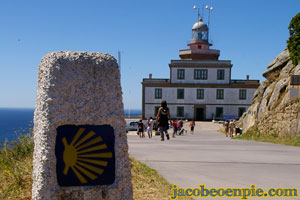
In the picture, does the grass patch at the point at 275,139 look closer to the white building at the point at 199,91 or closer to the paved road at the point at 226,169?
the paved road at the point at 226,169

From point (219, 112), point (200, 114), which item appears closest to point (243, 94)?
point (219, 112)

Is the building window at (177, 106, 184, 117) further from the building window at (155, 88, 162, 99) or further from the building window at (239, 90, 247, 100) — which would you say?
the building window at (239, 90, 247, 100)

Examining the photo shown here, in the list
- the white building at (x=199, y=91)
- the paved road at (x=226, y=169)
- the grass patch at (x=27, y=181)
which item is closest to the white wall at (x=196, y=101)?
the white building at (x=199, y=91)

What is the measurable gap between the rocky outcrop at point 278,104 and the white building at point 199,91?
1044 inches

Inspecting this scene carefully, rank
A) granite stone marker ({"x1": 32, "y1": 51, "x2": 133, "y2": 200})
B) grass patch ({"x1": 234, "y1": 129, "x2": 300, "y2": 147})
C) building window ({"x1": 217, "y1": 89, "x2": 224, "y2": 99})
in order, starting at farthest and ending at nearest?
building window ({"x1": 217, "y1": 89, "x2": 224, "y2": 99})
grass patch ({"x1": 234, "y1": 129, "x2": 300, "y2": 147})
granite stone marker ({"x1": 32, "y1": 51, "x2": 133, "y2": 200})

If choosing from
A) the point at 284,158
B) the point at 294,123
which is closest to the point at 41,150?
the point at 284,158

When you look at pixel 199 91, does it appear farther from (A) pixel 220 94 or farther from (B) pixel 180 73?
Answer: (B) pixel 180 73

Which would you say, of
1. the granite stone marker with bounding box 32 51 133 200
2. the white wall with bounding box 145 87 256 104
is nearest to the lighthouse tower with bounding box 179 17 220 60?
the white wall with bounding box 145 87 256 104

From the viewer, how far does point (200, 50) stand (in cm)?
→ 5103

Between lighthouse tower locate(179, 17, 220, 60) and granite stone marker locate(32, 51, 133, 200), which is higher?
lighthouse tower locate(179, 17, 220, 60)

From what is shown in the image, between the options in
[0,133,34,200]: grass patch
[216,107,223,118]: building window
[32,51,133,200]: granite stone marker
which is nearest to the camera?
[32,51,133,200]: granite stone marker

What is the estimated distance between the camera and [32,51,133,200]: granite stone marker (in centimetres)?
370

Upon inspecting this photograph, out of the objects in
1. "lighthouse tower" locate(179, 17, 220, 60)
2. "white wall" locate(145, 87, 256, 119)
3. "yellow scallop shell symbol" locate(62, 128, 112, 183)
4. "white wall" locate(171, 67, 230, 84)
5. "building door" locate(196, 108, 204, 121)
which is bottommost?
"yellow scallop shell symbol" locate(62, 128, 112, 183)

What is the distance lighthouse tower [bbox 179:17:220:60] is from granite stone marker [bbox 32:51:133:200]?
48005 mm
